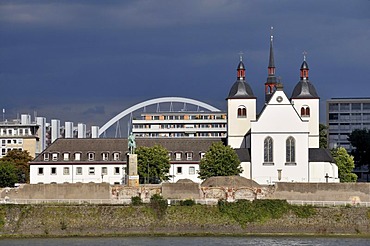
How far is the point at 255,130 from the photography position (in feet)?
343

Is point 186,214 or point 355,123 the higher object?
point 355,123

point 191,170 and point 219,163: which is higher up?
point 219,163

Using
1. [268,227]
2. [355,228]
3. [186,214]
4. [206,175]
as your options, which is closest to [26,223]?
[186,214]

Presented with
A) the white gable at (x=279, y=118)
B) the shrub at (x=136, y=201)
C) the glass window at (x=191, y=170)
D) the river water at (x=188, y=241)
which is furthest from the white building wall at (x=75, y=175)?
the river water at (x=188, y=241)

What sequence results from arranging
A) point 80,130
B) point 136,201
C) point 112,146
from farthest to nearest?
1. point 80,130
2. point 112,146
3. point 136,201

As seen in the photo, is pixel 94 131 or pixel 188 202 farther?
pixel 94 131

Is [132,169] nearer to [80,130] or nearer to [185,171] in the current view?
[185,171]

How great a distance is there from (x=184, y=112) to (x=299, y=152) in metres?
80.6

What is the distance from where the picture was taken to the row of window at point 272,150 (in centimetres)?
10456

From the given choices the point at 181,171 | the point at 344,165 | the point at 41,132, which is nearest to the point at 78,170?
the point at 181,171

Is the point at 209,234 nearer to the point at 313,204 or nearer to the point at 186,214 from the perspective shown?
the point at 186,214

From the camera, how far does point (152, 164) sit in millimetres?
103562

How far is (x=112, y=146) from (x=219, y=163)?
1594 cm

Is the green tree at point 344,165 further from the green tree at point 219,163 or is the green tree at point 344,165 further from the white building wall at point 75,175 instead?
the white building wall at point 75,175
